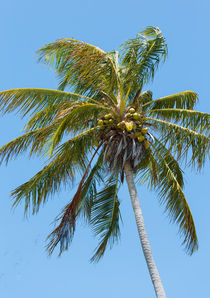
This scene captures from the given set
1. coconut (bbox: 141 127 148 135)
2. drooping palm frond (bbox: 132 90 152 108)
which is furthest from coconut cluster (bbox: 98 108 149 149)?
drooping palm frond (bbox: 132 90 152 108)

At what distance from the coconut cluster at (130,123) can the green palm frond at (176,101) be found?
1141mm

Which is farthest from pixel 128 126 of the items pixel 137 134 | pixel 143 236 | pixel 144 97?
pixel 144 97

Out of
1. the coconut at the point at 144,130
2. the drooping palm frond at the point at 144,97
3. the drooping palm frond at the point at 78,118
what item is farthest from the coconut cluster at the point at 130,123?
the drooping palm frond at the point at 144,97

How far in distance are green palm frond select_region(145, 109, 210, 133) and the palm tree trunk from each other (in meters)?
1.70

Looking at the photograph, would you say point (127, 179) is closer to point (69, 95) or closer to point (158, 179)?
point (158, 179)

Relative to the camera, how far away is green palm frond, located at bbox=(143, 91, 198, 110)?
13.5 m

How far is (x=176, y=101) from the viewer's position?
1373cm

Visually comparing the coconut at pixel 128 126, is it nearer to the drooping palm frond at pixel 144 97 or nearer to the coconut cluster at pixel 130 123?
the coconut cluster at pixel 130 123

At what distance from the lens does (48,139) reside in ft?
38.3

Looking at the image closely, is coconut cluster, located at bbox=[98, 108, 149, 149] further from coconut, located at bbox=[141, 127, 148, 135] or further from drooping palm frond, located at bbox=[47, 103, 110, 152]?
drooping palm frond, located at bbox=[47, 103, 110, 152]

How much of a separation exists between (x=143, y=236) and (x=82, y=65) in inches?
182

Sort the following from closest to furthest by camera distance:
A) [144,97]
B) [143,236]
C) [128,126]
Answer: [143,236] < [128,126] < [144,97]

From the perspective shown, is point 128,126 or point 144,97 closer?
point 128,126

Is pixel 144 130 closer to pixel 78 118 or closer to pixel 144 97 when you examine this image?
pixel 78 118
